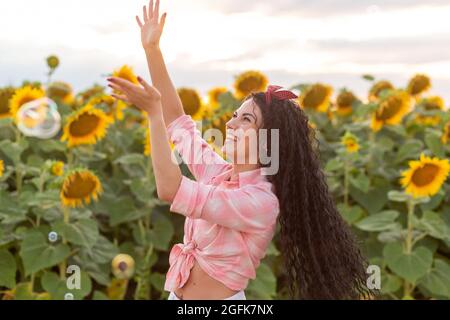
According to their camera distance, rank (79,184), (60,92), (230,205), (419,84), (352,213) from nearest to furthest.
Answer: (230,205) → (79,184) → (352,213) → (60,92) → (419,84)

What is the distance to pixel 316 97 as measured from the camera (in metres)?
4.48

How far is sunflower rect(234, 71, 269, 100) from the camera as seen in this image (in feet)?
14.0

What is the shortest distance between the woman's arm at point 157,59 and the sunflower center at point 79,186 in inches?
46.2

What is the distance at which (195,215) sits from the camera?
5.16ft

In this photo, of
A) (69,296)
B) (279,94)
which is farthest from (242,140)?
(69,296)

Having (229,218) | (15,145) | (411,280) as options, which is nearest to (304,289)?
(229,218)

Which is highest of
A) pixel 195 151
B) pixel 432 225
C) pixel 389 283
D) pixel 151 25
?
pixel 151 25

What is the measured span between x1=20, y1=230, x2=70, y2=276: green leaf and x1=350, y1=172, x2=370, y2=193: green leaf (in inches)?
51.1

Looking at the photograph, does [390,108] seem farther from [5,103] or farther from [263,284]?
[5,103]

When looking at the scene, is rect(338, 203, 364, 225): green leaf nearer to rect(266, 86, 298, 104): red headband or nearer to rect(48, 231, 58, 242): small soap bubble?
rect(48, 231, 58, 242): small soap bubble

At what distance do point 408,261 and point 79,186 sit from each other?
4.48 feet

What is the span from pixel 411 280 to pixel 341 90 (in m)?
1.78

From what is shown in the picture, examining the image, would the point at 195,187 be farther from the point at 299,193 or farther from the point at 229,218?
the point at 299,193

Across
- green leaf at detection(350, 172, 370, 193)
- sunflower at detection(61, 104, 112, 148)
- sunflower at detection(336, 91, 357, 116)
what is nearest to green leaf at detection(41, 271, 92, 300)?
sunflower at detection(61, 104, 112, 148)
